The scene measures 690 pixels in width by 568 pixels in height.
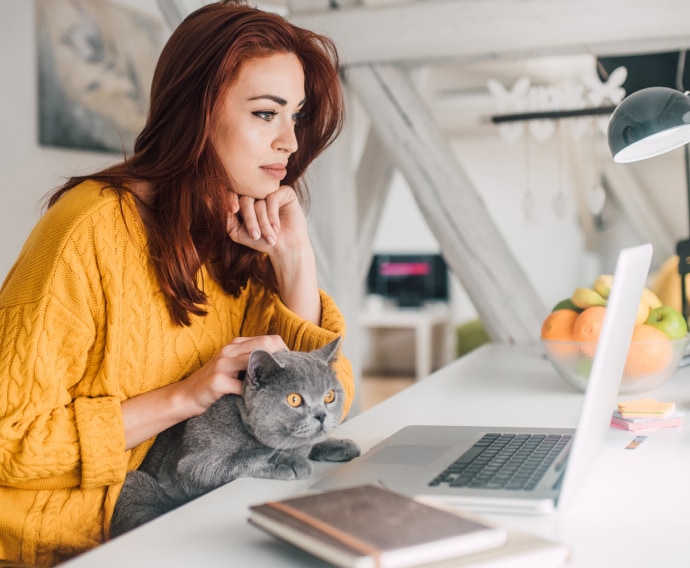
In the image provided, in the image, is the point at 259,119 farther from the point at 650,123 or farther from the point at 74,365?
the point at 650,123

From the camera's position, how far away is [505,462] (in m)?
1.03

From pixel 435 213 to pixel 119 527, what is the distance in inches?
54.9

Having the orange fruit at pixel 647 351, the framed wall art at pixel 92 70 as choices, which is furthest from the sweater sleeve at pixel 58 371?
the framed wall art at pixel 92 70

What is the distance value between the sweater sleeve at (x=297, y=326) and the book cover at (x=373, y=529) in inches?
→ 20.3

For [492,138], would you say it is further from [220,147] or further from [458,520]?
[458,520]

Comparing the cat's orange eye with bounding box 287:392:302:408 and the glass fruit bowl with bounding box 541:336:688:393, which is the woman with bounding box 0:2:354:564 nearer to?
the cat's orange eye with bounding box 287:392:302:408

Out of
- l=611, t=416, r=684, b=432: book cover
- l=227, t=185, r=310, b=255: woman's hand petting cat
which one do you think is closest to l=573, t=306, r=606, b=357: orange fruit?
l=611, t=416, r=684, b=432: book cover

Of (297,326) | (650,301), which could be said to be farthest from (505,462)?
(650,301)

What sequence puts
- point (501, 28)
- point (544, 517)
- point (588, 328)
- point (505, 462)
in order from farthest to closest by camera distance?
point (501, 28)
point (588, 328)
point (505, 462)
point (544, 517)

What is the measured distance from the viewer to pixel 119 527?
113 cm

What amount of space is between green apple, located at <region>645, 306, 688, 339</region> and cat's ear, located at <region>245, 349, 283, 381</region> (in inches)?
32.6

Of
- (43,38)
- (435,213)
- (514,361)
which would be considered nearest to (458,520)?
(514,361)

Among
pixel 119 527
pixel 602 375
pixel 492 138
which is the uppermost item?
pixel 492 138

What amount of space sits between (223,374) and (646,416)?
2.23 ft
